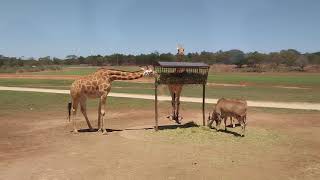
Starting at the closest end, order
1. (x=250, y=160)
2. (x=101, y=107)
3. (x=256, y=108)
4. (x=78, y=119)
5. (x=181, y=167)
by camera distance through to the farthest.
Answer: (x=181, y=167), (x=250, y=160), (x=101, y=107), (x=78, y=119), (x=256, y=108)

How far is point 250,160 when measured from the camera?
12016 millimetres

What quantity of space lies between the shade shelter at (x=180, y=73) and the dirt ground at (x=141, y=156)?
2247 mm

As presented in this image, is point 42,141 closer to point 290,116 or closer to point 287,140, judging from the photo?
point 287,140

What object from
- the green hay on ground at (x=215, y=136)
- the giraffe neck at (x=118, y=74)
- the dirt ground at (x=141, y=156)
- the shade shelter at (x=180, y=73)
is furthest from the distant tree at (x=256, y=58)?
the dirt ground at (x=141, y=156)

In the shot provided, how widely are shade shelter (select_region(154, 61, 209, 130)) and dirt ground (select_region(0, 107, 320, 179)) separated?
2.25 m

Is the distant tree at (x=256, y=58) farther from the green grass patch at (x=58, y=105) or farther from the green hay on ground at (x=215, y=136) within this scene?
the green hay on ground at (x=215, y=136)

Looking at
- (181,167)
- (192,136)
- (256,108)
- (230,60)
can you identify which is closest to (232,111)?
(192,136)

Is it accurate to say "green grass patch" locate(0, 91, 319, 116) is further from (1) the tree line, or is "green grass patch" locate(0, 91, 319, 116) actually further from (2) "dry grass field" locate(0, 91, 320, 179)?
(1) the tree line

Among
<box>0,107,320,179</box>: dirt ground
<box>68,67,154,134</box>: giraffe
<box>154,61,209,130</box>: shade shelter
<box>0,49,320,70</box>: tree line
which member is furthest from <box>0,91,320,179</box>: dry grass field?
<box>0,49,320,70</box>: tree line

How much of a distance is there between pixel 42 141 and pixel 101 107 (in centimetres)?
258

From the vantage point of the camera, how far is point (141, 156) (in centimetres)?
1252

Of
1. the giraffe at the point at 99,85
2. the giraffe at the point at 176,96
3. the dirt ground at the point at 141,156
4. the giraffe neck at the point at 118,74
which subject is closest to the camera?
the dirt ground at the point at 141,156

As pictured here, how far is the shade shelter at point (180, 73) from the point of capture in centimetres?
1675

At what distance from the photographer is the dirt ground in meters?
10.7
